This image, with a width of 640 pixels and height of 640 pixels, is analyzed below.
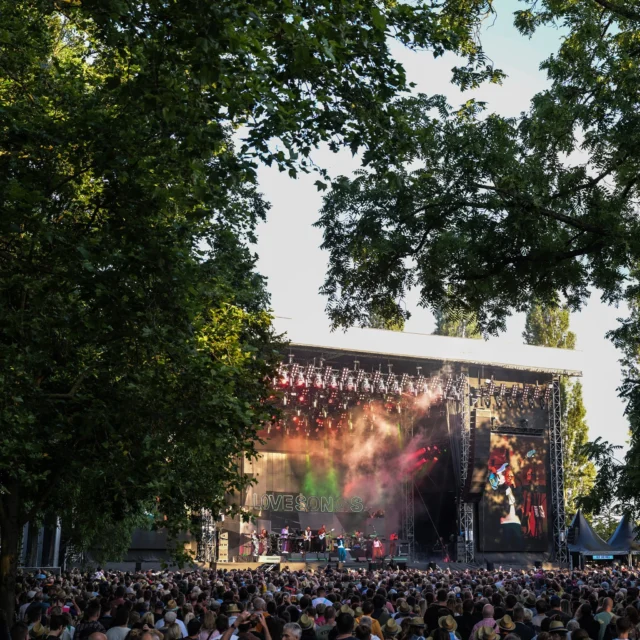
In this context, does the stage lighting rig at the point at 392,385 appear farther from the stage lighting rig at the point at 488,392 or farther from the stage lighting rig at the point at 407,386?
the stage lighting rig at the point at 488,392

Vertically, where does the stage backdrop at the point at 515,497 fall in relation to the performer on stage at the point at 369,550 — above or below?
above

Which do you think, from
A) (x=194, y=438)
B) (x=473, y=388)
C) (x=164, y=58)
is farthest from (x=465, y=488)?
(x=164, y=58)

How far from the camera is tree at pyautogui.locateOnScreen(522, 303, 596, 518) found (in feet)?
170

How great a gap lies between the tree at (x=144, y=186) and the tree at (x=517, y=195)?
0.84m

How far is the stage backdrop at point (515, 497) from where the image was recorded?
1550 inches

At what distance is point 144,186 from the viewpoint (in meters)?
9.66

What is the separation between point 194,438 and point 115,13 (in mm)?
6358

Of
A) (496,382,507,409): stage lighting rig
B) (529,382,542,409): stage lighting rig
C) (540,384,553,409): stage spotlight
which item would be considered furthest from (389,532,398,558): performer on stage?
(540,384,553,409): stage spotlight

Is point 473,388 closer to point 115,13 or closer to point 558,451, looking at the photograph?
point 558,451

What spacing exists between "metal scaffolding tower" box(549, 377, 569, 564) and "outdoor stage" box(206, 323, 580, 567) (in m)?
0.06

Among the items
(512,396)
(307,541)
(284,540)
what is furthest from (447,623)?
(512,396)

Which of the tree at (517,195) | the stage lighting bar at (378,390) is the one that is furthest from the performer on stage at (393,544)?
the tree at (517,195)

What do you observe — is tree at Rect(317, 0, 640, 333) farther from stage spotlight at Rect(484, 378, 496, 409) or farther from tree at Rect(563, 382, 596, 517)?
tree at Rect(563, 382, 596, 517)

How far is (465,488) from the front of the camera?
38781 mm
